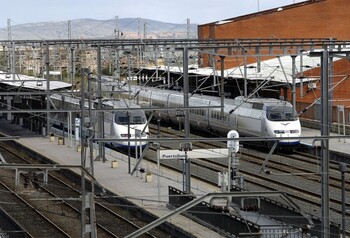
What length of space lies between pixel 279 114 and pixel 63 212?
9889mm

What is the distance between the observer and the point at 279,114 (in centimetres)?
2558

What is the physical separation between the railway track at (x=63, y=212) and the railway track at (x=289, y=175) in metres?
3.00

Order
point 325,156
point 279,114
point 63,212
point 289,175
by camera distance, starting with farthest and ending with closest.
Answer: point 279,114 → point 289,175 → point 63,212 → point 325,156

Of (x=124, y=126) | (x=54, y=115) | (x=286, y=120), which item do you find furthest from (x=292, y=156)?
(x=54, y=115)

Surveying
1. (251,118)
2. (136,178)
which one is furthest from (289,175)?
(251,118)

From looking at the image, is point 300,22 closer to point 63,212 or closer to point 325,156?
point 63,212

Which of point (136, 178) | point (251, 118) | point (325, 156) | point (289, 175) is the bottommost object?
point (136, 178)

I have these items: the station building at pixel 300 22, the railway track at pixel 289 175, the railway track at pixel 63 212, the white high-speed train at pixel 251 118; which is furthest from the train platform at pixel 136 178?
the station building at pixel 300 22

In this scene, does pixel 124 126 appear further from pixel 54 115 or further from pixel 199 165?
pixel 54 115

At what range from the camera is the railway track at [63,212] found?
1563 cm

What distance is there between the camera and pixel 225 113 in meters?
28.2

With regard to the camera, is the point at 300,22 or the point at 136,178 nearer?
the point at 136,178

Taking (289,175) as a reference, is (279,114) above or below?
above

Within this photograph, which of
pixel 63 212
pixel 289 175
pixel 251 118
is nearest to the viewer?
pixel 63 212
